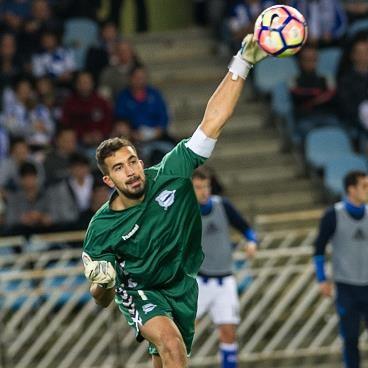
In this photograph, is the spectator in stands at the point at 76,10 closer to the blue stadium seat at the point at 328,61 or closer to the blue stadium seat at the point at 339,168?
the blue stadium seat at the point at 328,61

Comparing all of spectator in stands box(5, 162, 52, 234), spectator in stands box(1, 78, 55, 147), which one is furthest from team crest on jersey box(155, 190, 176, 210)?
spectator in stands box(1, 78, 55, 147)

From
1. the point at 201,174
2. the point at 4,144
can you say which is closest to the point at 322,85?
the point at 4,144

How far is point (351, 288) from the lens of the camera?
42.3 feet

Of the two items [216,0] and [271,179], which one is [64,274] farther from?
[216,0]

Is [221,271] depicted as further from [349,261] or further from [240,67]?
[240,67]

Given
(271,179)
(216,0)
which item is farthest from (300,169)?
(216,0)

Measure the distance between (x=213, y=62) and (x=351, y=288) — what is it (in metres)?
6.04

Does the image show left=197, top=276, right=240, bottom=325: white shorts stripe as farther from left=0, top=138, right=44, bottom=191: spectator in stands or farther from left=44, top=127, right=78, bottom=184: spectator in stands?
left=0, top=138, right=44, bottom=191: spectator in stands

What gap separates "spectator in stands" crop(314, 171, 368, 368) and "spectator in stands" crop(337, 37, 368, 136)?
3636 mm

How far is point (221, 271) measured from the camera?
13156 mm

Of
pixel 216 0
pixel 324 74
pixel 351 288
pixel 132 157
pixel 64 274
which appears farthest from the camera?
pixel 216 0

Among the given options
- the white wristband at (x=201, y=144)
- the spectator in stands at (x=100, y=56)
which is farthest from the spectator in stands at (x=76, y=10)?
the white wristband at (x=201, y=144)

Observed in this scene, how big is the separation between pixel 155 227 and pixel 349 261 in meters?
4.03

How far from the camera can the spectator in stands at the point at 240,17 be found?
58.1 ft
